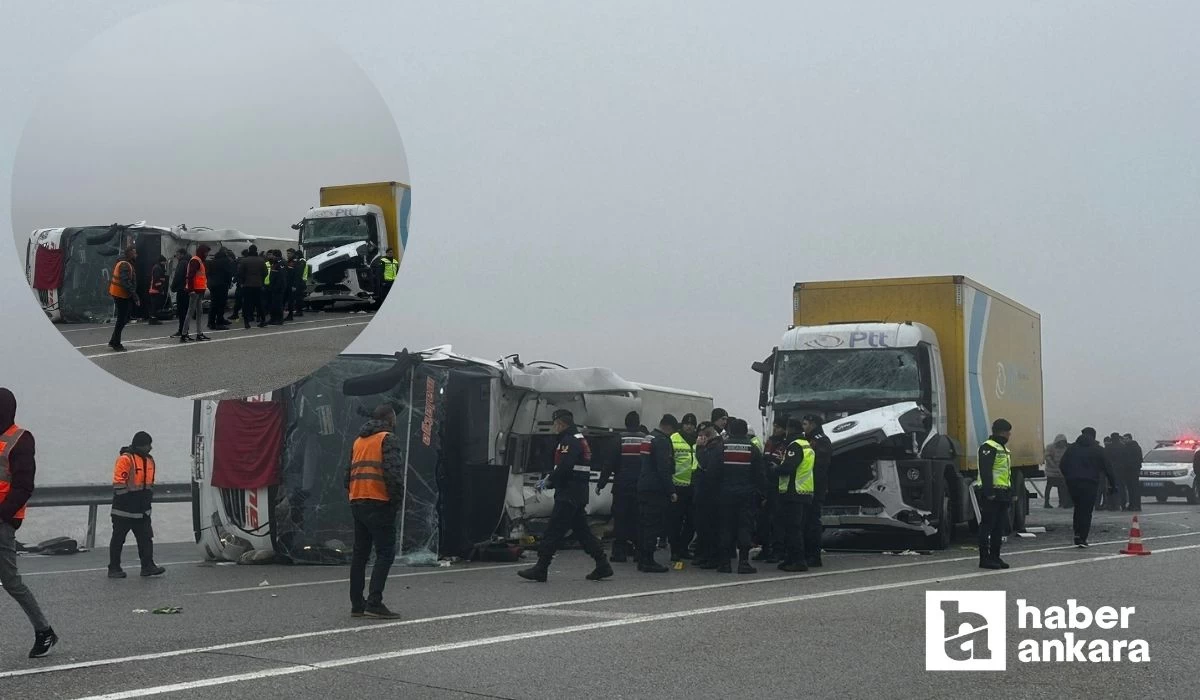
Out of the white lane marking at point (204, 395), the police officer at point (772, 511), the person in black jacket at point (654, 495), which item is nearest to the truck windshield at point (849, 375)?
the police officer at point (772, 511)

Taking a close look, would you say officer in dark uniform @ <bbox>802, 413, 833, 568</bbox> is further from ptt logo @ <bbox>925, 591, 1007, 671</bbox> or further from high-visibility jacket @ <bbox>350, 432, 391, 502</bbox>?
high-visibility jacket @ <bbox>350, 432, 391, 502</bbox>

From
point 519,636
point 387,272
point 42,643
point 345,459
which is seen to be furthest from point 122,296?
point 345,459

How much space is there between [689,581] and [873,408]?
509 cm

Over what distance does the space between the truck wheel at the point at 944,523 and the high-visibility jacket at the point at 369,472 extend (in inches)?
358

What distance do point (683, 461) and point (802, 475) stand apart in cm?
155

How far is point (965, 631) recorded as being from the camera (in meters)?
9.41

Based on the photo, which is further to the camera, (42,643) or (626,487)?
(626,487)

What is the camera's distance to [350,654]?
841 centimetres

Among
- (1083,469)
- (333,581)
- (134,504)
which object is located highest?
(1083,469)

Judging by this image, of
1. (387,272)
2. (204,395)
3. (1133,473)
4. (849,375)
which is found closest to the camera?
(204,395)

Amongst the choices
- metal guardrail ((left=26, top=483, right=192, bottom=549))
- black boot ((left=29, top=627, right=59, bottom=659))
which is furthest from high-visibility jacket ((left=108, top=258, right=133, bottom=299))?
metal guardrail ((left=26, top=483, right=192, bottom=549))

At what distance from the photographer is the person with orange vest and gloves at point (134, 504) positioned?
14.7 m

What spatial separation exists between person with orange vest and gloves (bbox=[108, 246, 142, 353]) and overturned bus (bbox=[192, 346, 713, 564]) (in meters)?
10.7

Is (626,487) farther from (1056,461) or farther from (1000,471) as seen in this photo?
(1056,461)
